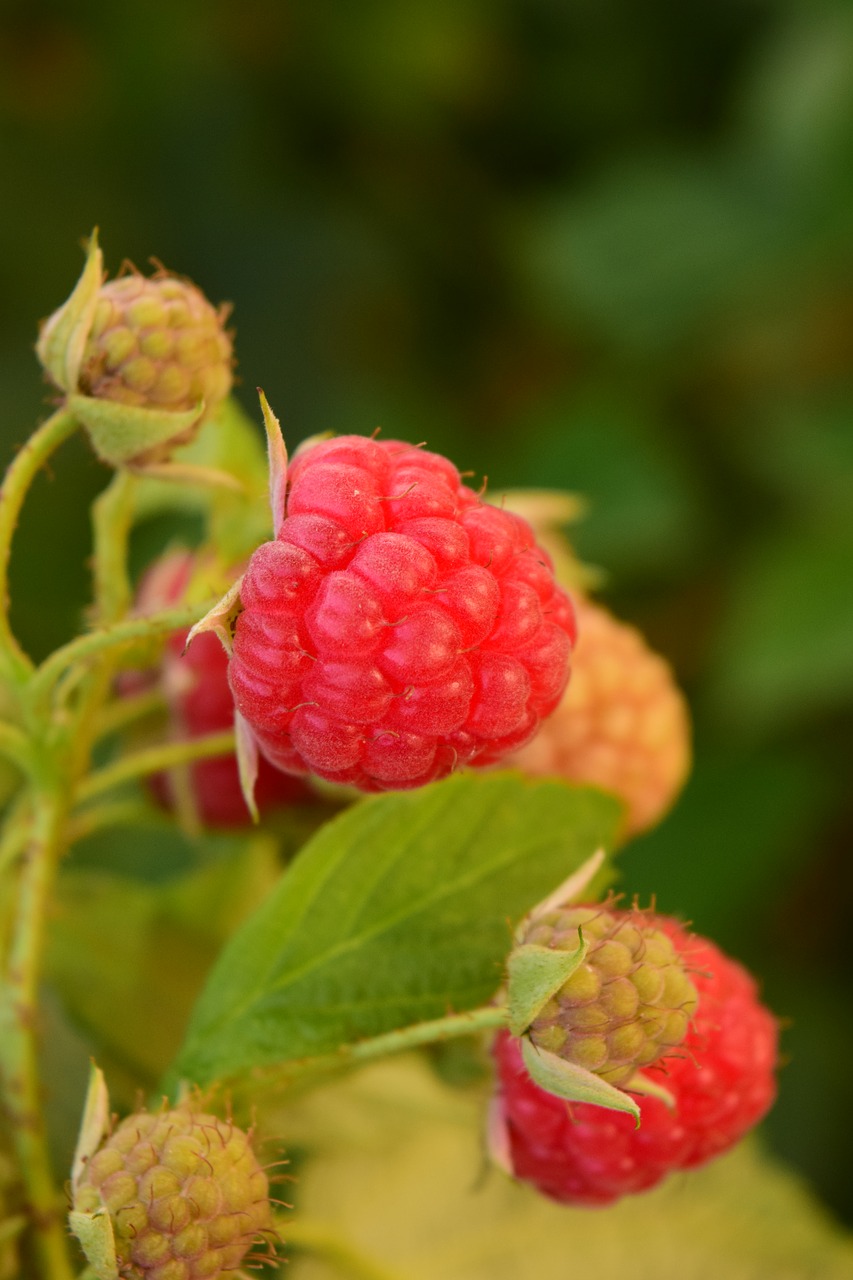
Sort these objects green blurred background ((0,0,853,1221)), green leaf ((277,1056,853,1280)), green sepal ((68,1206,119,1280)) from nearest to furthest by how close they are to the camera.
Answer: green sepal ((68,1206,119,1280))
green leaf ((277,1056,853,1280))
green blurred background ((0,0,853,1221))

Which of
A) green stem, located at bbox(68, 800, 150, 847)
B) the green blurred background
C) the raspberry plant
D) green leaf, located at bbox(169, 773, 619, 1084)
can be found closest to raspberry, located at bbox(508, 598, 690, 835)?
the raspberry plant

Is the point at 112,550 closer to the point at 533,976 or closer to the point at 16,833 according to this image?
the point at 16,833

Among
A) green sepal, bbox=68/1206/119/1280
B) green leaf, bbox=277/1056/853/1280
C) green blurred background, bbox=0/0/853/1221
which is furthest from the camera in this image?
green blurred background, bbox=0/0/853/1221

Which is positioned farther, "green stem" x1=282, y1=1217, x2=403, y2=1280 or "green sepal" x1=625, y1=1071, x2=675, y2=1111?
"green stem" x1=282, y1=1217, x2=403, y2=1280

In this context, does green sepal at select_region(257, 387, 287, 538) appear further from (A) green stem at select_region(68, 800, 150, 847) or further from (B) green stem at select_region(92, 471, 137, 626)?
(A) green stem at select_region(68, 800, 150, 847)

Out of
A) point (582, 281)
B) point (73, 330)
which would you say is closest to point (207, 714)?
point (73, 330)

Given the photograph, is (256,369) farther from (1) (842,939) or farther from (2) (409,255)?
(1) (842,939)
